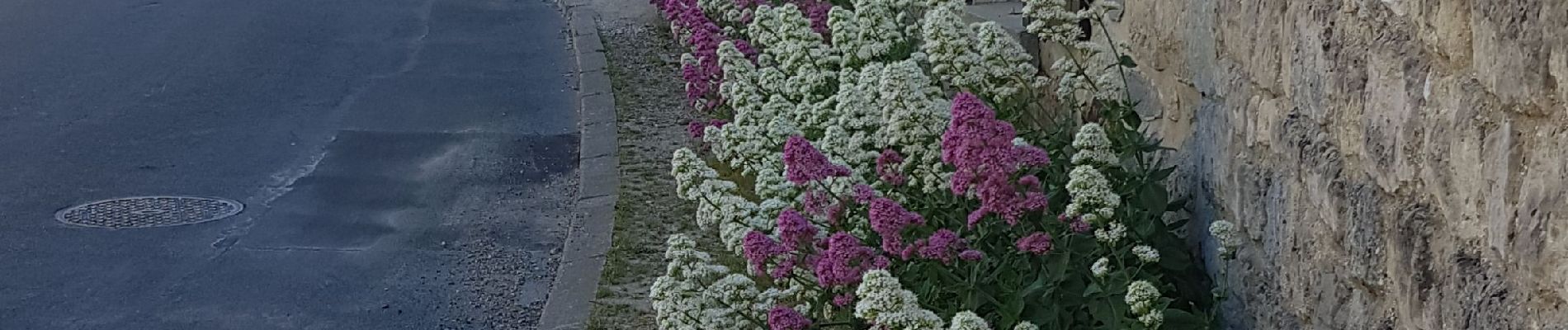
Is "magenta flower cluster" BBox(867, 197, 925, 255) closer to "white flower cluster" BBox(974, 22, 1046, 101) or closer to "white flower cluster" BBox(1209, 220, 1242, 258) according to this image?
"white flower cluster" BBox(1209, 220, 1242, 258)

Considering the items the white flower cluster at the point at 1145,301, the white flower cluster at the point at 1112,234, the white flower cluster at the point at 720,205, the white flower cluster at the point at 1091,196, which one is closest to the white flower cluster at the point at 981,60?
the white flower cluster at the point at 720,205

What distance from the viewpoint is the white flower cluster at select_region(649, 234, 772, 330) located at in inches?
163

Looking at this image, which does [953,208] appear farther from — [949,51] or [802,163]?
[949,51]

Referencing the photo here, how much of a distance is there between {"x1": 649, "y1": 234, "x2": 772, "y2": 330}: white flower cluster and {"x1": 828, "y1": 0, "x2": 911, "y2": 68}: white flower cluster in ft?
5.26

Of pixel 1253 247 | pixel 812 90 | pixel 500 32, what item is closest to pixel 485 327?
pixel 812 90

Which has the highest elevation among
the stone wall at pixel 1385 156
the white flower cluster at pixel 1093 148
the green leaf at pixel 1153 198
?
the stone wall at pixel 1385 156

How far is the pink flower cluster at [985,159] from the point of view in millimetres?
3738

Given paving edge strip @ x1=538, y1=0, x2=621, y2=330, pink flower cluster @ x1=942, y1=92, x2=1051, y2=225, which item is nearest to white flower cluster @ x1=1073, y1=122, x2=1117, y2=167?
pink flower cluster @ x1=942, y1=92, x2=1051, y2=225

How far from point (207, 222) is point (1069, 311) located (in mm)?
4189

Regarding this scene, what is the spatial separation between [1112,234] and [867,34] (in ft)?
7.26

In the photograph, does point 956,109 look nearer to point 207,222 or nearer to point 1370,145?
point 1370,145

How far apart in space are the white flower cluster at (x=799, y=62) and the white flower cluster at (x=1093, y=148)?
1715 mm

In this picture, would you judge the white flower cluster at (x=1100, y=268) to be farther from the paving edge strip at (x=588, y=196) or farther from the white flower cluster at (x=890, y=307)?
the paving edge strip at (x=588, y=196)

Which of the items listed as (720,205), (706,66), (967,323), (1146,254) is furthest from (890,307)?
(706,66)
